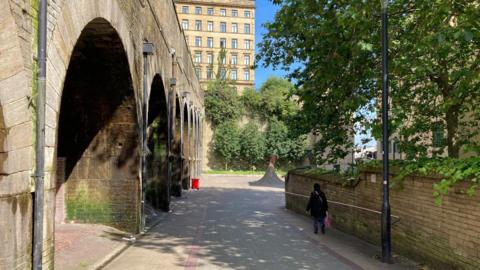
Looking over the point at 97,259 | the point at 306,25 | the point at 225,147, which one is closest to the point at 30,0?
the point at 97,259

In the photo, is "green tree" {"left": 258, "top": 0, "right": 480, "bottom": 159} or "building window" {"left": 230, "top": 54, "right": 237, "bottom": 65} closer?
"green tree" {"left": 258, "top": 0, "right": 480, "bottom": 159}

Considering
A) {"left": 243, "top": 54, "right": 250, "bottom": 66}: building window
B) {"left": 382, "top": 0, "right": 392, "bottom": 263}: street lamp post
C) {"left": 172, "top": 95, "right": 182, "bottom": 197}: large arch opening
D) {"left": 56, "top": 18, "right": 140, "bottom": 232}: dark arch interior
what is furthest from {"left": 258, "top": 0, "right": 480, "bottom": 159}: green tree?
{"left": 243, "top": 54, "right": 250, "bottom": 66}: building window

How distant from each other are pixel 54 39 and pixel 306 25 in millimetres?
7292

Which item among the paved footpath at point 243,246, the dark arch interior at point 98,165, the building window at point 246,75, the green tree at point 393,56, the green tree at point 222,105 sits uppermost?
the building window at point 246,75

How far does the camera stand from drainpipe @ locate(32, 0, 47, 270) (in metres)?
5.86

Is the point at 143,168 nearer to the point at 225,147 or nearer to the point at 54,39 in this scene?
the point at 54,39

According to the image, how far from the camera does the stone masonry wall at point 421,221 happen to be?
309 inches

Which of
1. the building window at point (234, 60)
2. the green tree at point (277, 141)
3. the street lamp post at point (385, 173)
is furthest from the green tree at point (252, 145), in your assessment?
the street lamp post at point (385, 173)

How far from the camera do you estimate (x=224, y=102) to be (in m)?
62.1

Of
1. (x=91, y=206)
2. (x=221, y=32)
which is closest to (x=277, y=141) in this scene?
(x=221, y=32)

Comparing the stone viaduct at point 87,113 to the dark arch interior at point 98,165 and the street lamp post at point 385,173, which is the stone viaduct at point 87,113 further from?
the street lamp post at point 385,173

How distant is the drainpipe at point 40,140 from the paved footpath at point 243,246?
3281 millimetres

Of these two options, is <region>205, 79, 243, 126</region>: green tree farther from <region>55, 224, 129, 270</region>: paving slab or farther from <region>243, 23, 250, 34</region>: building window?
<region>55, 224, 129, 270</region>: paving slab

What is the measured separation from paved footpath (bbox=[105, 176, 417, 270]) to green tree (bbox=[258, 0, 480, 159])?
9.68ft
